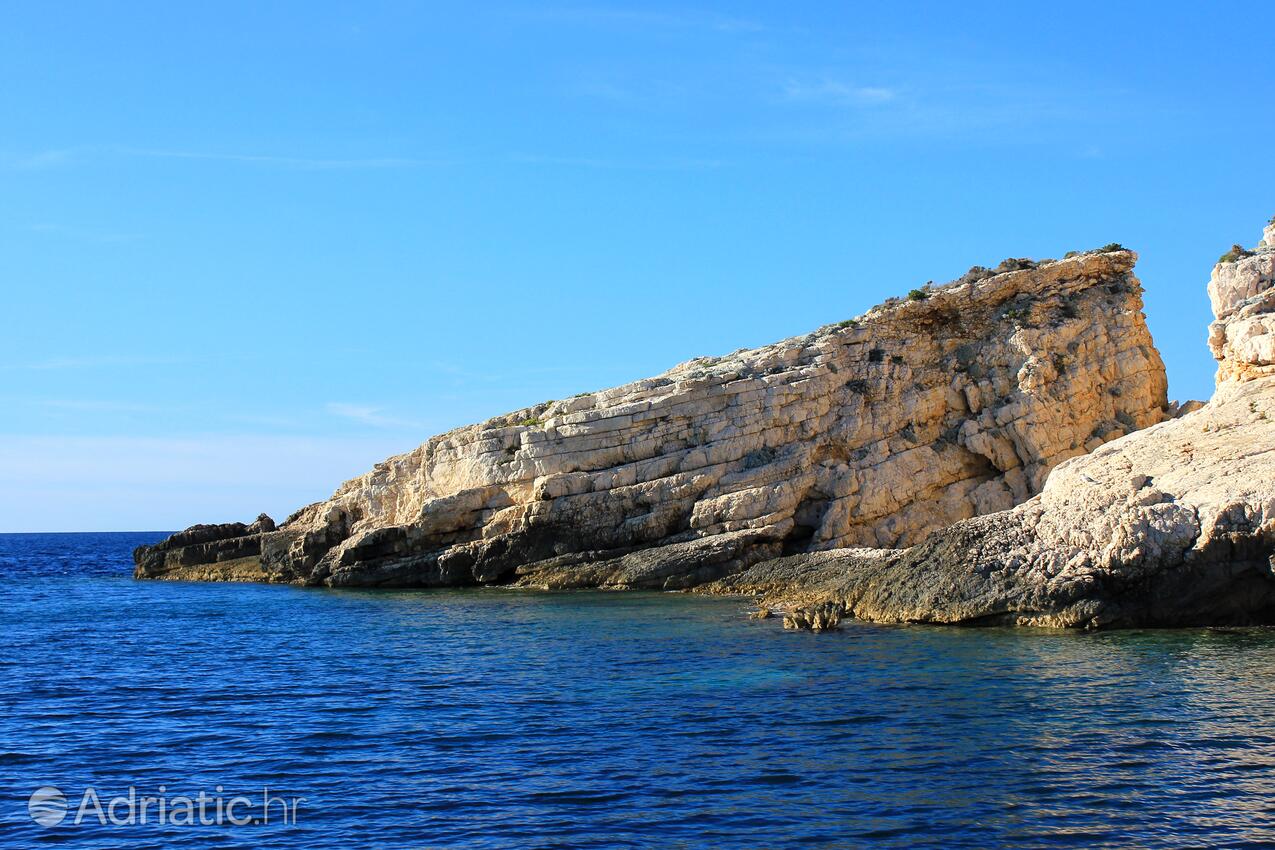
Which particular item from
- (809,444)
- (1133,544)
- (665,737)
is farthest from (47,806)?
(809,444)

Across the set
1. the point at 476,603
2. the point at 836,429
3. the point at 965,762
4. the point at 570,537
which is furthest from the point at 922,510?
the point at 965,762

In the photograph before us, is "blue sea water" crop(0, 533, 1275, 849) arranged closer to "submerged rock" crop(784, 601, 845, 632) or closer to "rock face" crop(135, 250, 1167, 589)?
"submerged rock" crop(784, 601, 845, 632)

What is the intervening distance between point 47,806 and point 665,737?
9166mm

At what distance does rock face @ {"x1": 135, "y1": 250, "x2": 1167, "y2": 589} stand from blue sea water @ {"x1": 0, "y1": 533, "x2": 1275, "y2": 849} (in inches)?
558

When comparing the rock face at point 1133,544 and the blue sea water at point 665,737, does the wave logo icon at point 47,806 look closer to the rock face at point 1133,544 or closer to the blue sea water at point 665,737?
the blue sea water at point 665,737

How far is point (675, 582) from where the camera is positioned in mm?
44156

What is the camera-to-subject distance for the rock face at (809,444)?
46250 millimetres

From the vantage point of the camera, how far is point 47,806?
1574 centimetres

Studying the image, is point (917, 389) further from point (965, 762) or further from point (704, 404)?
point (965, 762)

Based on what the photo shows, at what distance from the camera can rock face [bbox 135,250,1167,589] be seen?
46.2 meters

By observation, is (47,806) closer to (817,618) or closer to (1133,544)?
(817,618)

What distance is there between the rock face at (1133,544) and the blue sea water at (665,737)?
1185mm

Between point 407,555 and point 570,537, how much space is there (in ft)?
28.0

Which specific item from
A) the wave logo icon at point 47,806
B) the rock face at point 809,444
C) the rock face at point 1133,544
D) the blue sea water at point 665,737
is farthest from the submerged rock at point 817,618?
the wave logo icon at point 47,806
